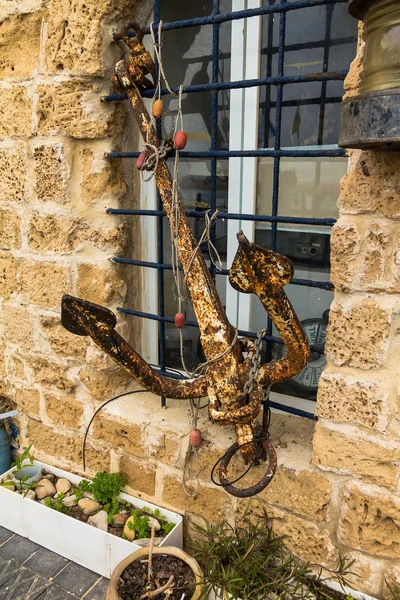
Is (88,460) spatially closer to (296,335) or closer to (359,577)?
(359,577)

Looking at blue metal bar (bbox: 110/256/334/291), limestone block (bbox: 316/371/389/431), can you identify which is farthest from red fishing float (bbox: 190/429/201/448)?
blue metal bar (bbox: 110/256/334/291)

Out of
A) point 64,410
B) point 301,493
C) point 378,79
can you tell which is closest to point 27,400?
point 64,410

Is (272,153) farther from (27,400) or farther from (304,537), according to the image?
(27,400)

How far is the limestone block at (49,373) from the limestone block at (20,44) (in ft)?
3.51

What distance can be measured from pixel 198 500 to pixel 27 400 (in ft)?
2.83

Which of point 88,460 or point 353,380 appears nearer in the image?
point 353,380

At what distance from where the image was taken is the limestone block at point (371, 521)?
1.40 m

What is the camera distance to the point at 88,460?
2004 mm

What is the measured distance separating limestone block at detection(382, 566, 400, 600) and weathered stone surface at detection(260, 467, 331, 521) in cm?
22

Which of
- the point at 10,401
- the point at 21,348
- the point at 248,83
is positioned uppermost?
the point at 248,83

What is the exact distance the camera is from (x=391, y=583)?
1.44m

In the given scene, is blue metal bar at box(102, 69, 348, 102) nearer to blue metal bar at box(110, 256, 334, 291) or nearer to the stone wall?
the stone wall

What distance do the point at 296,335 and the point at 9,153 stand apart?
1348 millimetres

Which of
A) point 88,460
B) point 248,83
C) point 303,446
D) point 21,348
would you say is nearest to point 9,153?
point 21,348
